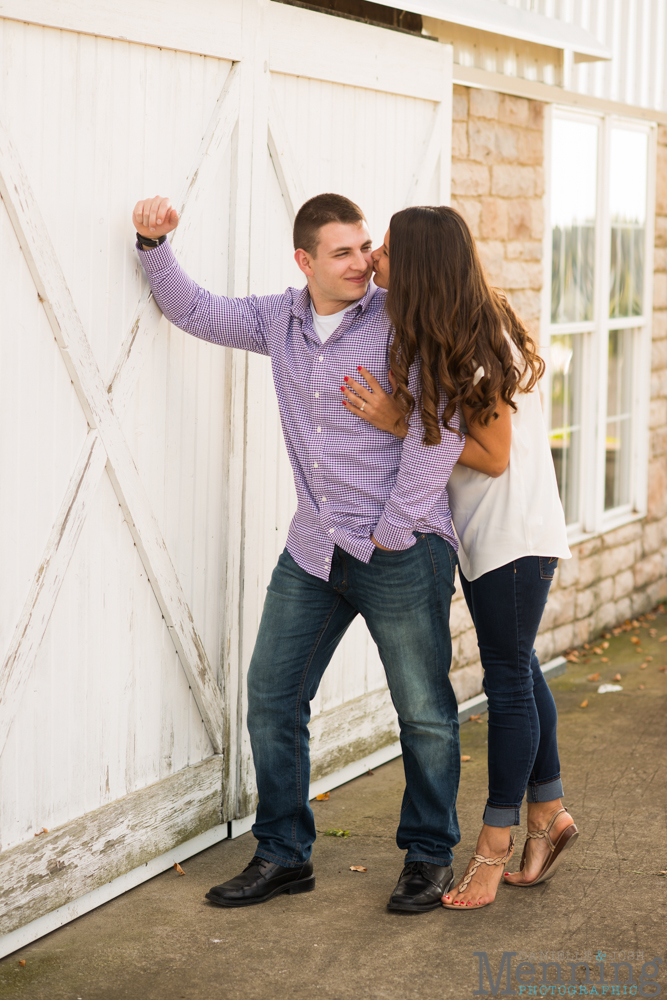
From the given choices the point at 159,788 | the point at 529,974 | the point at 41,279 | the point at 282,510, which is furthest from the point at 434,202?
the point at 529,974

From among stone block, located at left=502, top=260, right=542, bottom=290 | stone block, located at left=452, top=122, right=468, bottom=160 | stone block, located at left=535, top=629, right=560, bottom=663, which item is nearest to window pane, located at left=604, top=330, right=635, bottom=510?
stone block, located at left=535, top=629, right=560, bottom=663

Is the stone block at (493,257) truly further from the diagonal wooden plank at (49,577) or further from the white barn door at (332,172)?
the diagonal wooden plank at (49,577)

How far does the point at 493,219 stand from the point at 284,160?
1.98 metres

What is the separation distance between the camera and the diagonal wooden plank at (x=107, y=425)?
3377 mm

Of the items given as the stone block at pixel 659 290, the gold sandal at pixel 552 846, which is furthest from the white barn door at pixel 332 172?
the stone block at pixel 659 290

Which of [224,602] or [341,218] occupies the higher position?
[341,218]

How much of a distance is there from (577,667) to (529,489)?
3436 millimetres

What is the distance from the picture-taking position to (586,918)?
12.5 ft

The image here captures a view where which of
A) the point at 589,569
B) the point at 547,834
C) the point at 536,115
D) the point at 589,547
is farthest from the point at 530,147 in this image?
the point at 547,834

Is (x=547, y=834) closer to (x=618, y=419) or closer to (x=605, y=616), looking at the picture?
(x=605, y=616)

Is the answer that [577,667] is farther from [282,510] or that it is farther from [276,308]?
[276,308]

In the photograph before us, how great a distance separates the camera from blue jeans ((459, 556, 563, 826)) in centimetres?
376

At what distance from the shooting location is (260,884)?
12.9 ft

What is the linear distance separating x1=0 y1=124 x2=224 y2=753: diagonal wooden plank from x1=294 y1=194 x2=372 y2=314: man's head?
0.76 metres
